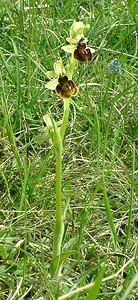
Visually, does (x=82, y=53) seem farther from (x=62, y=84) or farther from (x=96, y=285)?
(x=96, y=285)

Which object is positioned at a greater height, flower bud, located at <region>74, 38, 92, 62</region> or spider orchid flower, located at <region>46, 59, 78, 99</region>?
flower bud, located at <region>74, 38, 92, 62</region>

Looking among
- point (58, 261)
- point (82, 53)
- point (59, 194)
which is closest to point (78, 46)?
point (82, 53)

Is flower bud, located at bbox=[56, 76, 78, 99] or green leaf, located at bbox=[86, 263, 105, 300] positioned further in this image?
flower bud, located at bbox=[56, 76, 78, 99]

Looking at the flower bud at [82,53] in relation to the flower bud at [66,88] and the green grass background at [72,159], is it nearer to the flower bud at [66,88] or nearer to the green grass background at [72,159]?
the flower bud at [66,88]

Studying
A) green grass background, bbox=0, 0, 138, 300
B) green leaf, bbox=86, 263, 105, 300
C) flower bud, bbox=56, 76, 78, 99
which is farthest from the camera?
green grass background, bbox=0, 0, 138, 300

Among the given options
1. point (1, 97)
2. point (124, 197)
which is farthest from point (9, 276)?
point (1, 97)

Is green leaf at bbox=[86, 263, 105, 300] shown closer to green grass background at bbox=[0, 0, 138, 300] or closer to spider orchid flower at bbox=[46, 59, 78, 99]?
green grass background at bbox=[0, 0, 138, 300]

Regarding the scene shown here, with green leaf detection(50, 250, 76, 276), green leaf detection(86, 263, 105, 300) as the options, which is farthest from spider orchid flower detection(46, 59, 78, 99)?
green leaf detection(86, 263, 105, 300)

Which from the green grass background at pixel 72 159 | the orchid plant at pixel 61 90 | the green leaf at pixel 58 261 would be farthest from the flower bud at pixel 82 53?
the green leaf at pixel 58 261
